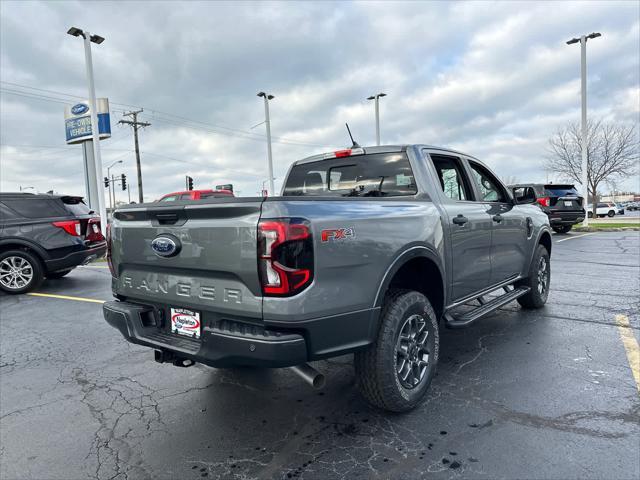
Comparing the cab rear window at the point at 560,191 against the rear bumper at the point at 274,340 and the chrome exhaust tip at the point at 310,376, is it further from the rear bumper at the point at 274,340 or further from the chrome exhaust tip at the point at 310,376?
the chrome exhaust tip at the point at 310,376

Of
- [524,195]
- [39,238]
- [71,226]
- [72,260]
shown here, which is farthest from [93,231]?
→ [524,195]

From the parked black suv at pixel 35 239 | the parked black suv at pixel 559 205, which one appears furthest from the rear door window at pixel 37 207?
the parked black suv at pixel 559 205

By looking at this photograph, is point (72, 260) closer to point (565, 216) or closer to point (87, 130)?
point (565, 216)

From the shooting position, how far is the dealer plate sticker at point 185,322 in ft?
8.89

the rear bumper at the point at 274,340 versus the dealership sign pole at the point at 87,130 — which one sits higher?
the dealership sign pole at the point at 87,130

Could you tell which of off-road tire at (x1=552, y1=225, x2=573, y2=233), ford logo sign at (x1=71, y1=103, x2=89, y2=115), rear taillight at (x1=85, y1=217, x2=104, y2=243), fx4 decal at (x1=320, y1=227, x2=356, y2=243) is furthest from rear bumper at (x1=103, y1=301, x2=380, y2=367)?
ford logo sign at (x1=71, y1=103, x2=89, y2=115)

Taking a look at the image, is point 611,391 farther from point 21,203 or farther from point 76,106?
point 76,106

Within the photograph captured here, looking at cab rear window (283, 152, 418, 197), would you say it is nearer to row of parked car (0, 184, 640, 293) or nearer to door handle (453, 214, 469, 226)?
door handle (453, 214, 469, 226)

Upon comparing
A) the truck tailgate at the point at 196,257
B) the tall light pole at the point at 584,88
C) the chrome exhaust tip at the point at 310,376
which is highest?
the tall light pole at the point at 584,88

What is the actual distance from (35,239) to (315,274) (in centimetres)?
720

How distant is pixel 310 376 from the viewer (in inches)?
104

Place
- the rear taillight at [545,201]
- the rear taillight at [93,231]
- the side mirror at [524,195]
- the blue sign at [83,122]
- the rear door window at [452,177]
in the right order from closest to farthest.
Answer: the rear door window at [452,177]
the side mirror at [524,195]
the rear taillight at [93,231]
the rear taillight at [545,201]
the blue sign at [83,122]

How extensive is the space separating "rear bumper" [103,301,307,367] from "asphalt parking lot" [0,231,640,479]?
1.95ft

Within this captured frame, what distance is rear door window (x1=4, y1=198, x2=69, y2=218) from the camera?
25.5ft
